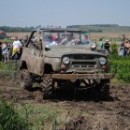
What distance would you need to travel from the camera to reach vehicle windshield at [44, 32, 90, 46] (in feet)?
46.2

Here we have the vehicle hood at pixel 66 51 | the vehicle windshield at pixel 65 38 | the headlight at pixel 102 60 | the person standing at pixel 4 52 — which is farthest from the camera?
the person standing at pixel 4 52

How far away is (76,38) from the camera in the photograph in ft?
48.0

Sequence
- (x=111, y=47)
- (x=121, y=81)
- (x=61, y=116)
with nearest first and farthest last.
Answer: (x=61, y=116) < (x=121, y=81) < (x=111, y=47)

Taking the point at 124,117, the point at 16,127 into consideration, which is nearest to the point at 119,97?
the point at 124,117

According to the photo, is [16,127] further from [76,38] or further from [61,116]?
[76,38]

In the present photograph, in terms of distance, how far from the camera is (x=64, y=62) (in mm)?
13047

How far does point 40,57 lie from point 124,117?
3877 millimetres

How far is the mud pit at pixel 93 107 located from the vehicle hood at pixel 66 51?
1.18m

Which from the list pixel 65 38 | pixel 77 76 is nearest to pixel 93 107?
pixel 77 76

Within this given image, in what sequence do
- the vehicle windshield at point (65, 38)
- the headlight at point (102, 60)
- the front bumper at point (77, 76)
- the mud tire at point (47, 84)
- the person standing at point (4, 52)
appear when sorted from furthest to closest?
the person standing at point (4, 52) → the vehicle windshield at point (65, 38) → the headlight at point (102, 60) → the mud tire at point (47, 84) → the front bumper at point (77, 76)

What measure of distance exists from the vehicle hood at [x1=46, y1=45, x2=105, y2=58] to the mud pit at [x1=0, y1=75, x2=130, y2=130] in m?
1.18

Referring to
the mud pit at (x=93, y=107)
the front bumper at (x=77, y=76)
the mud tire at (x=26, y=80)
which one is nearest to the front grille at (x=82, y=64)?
the front bumper at (x=77, y=76)

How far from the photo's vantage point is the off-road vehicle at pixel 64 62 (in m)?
13.1

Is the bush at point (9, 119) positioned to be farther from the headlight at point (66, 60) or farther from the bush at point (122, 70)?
the bush at point (122, 70)
